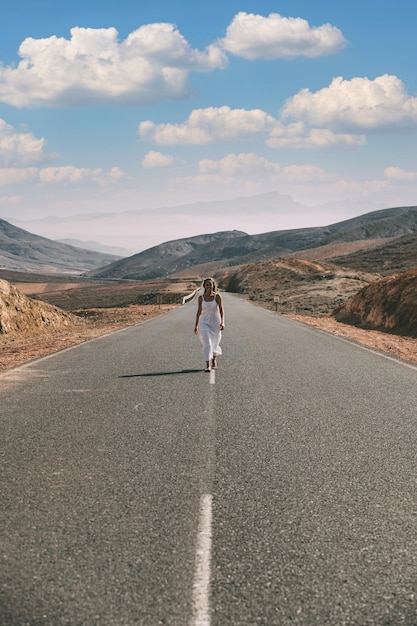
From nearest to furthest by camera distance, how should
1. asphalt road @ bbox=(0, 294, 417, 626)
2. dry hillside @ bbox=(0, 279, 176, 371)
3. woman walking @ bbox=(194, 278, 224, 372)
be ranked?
asphalt road @ bbox=(0, 294, 417, 626), woman walking @ bbox=(194, 278, 224, 372), dry hillside @ bbox=(0, 279, 176, 371)

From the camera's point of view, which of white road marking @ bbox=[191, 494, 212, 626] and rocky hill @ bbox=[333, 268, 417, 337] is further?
rocky hill @ bbox=[333, 268, 417, 337]

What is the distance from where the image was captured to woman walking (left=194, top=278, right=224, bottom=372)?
1163cm

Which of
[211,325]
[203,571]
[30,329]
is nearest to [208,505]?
[203,571]

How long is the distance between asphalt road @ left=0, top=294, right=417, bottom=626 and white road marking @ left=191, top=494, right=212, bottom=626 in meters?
0.01

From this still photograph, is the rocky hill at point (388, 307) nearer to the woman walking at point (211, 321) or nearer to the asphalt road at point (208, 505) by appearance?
the woman walking at point (211, 321)

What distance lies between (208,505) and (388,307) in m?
21.3

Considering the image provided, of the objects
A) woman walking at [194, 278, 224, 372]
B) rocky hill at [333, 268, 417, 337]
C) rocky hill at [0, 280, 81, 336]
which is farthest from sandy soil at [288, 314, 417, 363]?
rocky hill at [0, 280, 81, 336]

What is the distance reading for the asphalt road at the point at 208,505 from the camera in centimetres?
323

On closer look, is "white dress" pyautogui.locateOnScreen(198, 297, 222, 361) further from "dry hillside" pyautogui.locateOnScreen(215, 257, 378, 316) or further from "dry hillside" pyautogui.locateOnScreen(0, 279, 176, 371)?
"dry hillside" pyautogui.locateOnScreen(215, 257, 378, 316)

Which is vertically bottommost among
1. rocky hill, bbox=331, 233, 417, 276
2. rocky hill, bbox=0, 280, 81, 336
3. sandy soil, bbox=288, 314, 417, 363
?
sandy soil, bbox=288, 314, 417, 363

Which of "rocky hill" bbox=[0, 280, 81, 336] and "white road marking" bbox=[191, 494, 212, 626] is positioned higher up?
"rocky hill" bbox=[0, 280, 81, 336]

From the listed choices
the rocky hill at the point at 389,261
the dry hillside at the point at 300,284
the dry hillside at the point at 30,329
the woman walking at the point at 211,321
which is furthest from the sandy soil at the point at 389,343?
the rocky hill at the point at 389,261

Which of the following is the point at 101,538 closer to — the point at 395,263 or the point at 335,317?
the point at 335,317

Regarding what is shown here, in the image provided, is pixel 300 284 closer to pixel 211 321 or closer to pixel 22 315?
pixel 22 315
